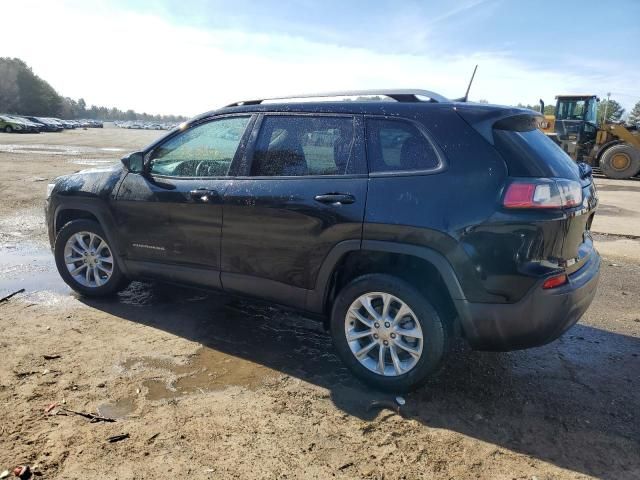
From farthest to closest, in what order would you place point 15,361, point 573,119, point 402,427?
1. point 573,119
2. point 15,361
3. point 402,427

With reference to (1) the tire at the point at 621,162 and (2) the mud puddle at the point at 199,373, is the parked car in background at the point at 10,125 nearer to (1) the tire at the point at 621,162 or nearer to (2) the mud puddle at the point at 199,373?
(1) the tire at the point at 621,162

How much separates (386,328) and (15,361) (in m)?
2.65

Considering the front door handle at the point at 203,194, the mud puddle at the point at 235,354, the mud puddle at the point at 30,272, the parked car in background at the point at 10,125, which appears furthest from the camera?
the parked car in background at the point at 10,125

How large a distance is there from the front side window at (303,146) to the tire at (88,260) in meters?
1.88

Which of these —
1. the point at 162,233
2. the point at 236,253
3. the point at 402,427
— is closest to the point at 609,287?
the point at 402,427

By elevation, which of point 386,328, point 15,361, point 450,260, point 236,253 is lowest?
point 15,361

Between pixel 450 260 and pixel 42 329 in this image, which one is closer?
pixel 450 260

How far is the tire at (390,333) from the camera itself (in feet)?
10.1

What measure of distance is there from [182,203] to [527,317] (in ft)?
8.80

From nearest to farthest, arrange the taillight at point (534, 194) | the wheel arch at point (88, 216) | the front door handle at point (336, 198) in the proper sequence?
the taillight at point (534, 194) → the front door handle at point (336, 198) → the wheel arch at point (88, 216)

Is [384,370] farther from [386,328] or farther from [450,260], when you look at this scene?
[450,260]

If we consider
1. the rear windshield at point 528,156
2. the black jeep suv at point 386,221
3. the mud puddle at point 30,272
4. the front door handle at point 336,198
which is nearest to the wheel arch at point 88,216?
the black jeep suv at point 386,221

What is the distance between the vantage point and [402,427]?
291cm

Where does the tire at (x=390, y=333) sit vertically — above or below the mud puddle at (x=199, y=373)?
above
